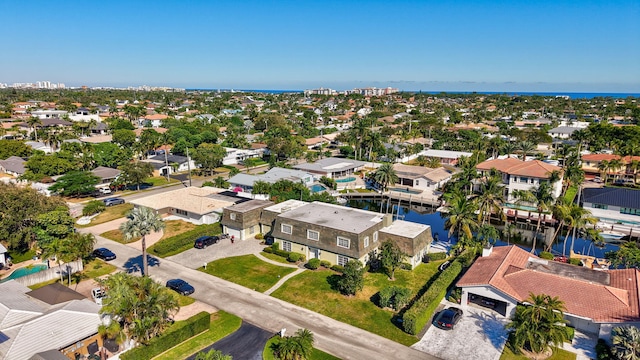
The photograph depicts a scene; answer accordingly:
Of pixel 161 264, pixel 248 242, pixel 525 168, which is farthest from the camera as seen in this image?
pixel 525 168

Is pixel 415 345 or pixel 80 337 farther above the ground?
pixel 80 337

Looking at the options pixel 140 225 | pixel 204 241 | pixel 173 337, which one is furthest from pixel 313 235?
pixel 173 337

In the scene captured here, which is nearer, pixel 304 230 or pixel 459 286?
pixel 459 286

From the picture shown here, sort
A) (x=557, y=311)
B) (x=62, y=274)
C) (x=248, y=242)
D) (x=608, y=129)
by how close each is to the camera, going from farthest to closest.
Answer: (x=608, y=129) → (x=248, y=242) → (x=62, y=274) → (x=557, y=311)

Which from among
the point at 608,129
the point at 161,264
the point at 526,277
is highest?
the point at 608,129

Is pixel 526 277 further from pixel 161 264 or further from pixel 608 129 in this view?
pixel 608 129

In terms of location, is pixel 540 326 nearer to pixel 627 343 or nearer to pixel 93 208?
pixel 627 343

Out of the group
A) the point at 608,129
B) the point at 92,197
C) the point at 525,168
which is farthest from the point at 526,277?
the point at 608,129

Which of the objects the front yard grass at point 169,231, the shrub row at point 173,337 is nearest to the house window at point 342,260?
the shrub row at point 173,337
